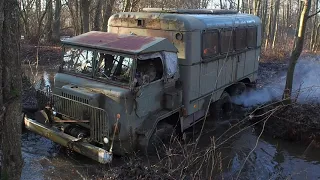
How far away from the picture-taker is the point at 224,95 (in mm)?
10312

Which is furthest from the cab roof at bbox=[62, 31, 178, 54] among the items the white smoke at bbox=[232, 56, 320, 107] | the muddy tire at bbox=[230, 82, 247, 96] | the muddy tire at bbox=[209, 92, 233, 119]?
the muddy tire at bbox=[230, 82, 247, 96]

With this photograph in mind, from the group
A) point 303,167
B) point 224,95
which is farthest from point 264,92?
point 303,167

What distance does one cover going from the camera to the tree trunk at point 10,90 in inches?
131

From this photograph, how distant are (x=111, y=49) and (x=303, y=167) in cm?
490

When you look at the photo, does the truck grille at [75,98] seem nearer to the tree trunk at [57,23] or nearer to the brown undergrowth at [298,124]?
the brown undergrowth at [298,124]

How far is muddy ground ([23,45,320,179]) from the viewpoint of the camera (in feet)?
18.3

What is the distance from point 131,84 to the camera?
657cm

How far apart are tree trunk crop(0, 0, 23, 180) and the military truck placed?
2408 millimetres

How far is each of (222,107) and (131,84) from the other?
4.94 metres

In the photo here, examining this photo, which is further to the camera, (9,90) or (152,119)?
(152,119)

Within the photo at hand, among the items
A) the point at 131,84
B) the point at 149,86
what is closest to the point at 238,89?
the point at 149,86

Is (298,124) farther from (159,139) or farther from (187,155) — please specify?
(187,155)

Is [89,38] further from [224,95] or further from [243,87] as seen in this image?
[243,87]

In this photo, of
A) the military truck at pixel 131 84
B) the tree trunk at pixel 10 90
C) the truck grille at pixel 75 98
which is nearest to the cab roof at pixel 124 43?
the military truck at pixel 131 84
